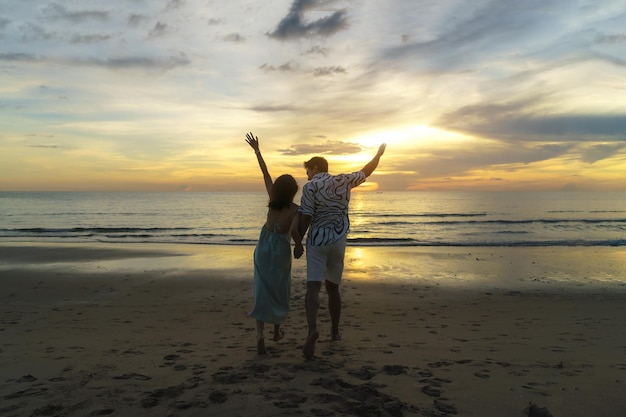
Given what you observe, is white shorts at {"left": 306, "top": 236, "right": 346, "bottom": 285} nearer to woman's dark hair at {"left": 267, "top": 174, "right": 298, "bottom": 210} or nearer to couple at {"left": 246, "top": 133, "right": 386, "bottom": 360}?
couple at {"left": 246, "top": 133, "right": 386, "bottom": 360}

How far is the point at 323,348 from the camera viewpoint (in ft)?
16.3

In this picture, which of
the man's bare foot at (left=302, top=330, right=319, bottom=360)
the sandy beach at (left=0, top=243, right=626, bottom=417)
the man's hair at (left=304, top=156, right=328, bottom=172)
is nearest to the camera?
the sandy beach at (left=0, top=243, right=626, bottom=417)

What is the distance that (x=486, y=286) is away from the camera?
412 inches

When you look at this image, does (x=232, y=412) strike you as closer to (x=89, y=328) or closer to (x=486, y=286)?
(x=89, y=328)

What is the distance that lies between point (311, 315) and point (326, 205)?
3.82 ft

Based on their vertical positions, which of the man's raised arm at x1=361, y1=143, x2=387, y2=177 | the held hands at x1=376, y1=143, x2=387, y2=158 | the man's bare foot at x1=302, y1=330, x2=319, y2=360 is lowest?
the man's bare foot at x1=302, y1=330, x2=319, y2=360

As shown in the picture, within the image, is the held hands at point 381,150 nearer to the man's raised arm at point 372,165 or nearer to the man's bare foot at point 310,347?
the man's raised arm at point 372,165

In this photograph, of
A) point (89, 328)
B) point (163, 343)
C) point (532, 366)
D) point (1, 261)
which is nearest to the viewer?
point (532, 366)

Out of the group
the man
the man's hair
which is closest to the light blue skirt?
the man

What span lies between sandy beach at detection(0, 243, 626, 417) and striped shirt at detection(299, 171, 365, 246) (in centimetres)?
127

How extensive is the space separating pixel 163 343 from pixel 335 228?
2648 mm

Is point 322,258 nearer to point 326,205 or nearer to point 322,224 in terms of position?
point 322,224

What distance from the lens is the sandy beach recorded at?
339 centimetres

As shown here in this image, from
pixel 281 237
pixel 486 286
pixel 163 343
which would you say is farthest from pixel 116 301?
pixel 486 286
